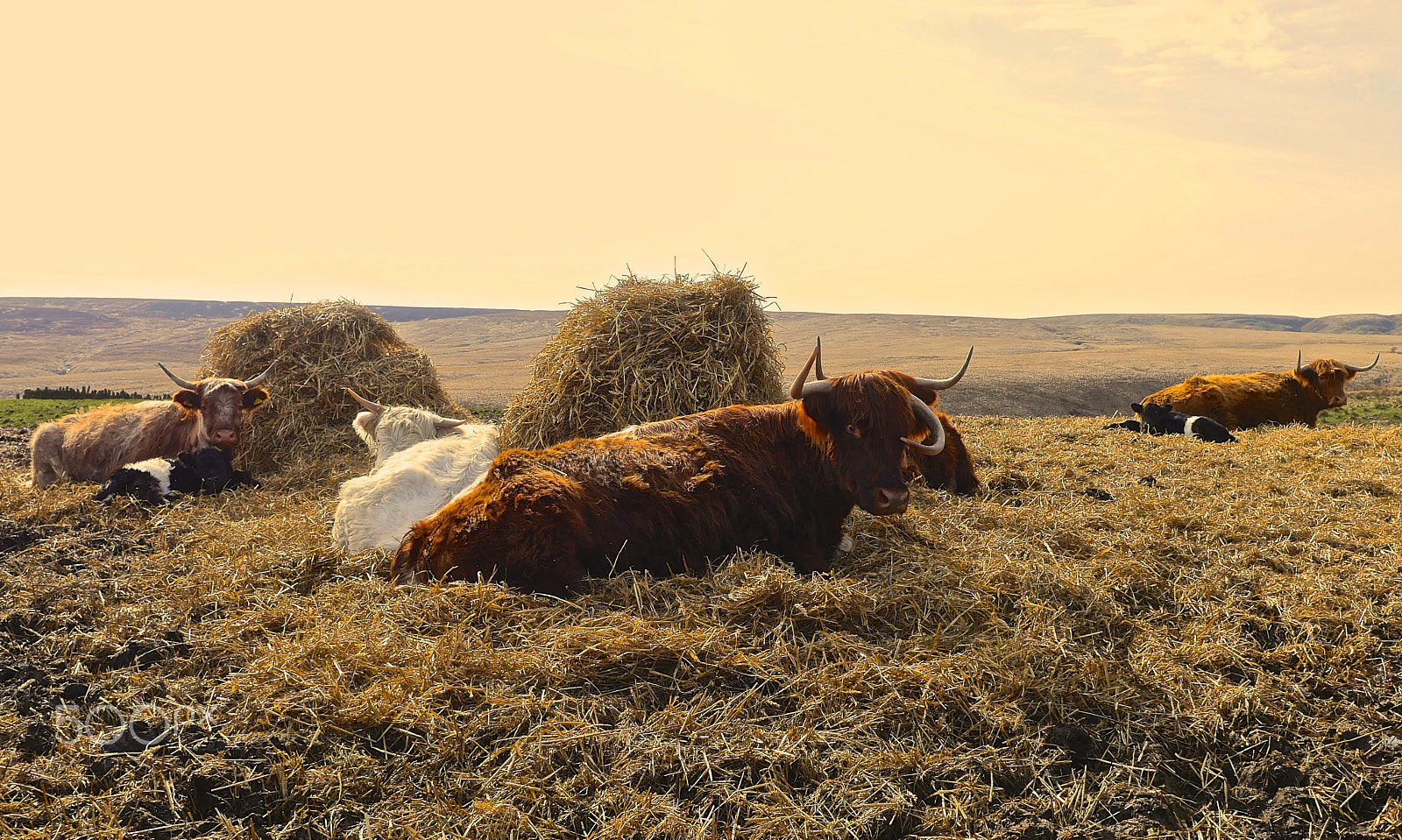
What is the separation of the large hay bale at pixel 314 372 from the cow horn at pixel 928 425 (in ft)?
24.4

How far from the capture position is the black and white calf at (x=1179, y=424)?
31.1 ft

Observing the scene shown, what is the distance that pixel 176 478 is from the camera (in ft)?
24.0

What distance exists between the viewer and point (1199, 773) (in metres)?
2.71

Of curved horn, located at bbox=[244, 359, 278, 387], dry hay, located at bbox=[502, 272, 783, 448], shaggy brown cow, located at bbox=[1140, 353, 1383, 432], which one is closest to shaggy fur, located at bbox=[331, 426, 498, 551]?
dry hay, located at bbox=[502, 272, 783, 448]

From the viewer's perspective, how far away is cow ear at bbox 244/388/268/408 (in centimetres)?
881

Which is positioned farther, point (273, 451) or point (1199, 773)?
point (273, 451)

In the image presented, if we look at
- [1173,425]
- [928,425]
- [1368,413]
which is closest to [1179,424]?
[1173,425]

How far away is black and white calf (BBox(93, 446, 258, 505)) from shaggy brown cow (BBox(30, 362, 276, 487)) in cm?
54

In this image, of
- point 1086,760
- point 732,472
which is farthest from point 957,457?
point 1086,760

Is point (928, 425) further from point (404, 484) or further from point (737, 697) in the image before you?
point (404, 484)

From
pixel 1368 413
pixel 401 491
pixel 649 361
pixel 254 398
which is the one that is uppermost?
pixel 649 361

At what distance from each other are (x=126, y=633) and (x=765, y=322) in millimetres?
5548

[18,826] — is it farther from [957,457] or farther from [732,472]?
[957,457]

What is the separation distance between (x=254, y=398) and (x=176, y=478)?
1.77 m
